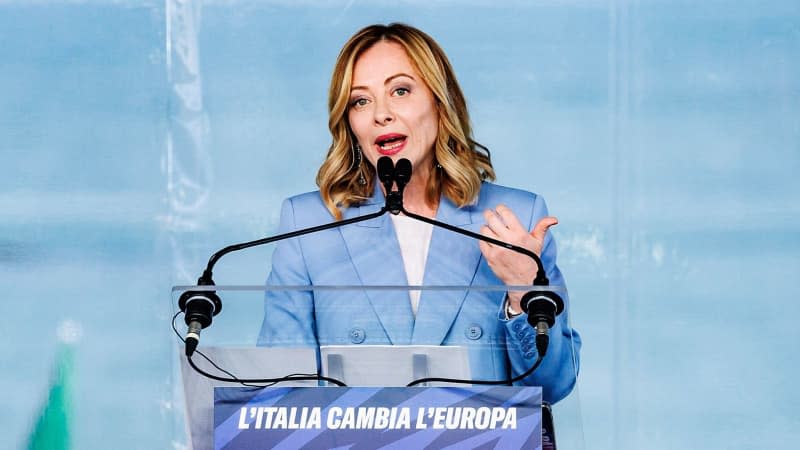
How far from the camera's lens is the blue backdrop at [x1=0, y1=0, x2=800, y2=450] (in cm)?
364

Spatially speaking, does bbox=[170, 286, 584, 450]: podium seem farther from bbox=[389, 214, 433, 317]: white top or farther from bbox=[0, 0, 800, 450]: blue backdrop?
bbox=[0, 0, 800, 450]: blue backdrop

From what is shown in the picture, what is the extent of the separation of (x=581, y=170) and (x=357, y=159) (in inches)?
36.6

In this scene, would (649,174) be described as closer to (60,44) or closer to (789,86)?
(789,86)

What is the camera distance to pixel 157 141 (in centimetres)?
377

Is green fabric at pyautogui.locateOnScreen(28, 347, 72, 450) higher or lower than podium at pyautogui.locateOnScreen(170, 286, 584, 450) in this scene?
lower

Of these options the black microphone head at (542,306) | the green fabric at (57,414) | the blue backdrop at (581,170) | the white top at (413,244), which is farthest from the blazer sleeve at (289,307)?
the green fabric at (57,414)

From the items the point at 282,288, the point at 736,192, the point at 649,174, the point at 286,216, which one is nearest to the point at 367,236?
the point at 286,216

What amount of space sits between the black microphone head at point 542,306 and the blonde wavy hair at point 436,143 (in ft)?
3.45

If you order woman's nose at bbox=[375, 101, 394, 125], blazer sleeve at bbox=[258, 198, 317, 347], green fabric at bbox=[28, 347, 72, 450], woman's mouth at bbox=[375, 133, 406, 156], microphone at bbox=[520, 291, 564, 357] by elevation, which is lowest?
green fabric at bbox=[28, 347, 72, 450]

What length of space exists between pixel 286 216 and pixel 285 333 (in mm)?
877

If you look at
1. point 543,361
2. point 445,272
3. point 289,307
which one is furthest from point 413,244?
point 543,361

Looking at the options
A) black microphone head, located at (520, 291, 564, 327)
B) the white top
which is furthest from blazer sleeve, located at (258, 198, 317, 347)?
black microphone head, located at (520, 291, 564, 327)

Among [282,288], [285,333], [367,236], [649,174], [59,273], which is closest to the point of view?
[282,288]

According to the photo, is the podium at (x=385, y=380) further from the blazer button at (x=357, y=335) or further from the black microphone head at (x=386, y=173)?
the black microphone head at (x=386, y=173)
